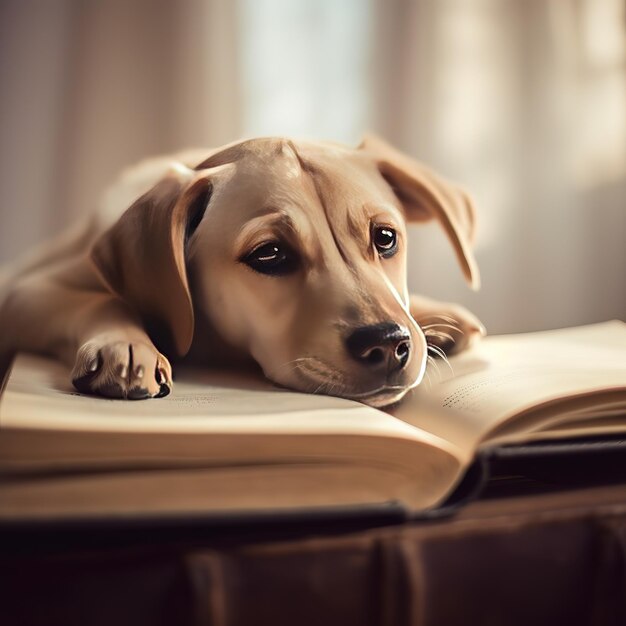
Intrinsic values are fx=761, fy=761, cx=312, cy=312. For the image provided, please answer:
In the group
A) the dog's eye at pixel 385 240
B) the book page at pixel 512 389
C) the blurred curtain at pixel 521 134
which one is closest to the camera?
the book page at pixel 512 389

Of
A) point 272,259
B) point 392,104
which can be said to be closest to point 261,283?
point 272,259

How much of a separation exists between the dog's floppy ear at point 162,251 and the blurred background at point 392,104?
40cm

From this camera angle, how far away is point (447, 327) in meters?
1.13

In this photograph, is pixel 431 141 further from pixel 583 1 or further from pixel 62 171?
pixel 62 171

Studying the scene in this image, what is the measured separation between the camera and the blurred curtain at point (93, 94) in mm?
1339

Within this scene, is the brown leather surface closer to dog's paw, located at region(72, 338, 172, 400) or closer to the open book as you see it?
the open book

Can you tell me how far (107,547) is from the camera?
2.11ft

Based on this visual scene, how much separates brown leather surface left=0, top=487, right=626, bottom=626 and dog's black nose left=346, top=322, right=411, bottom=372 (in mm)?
220

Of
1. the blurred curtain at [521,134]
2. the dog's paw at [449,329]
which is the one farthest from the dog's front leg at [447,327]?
the blurred curtain at [521,134]

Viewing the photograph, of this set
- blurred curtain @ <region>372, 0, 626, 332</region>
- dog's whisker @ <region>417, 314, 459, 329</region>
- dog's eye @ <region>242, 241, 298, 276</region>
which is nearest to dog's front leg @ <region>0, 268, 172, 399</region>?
dog's eye @ <region>242, 241, 298, 276</region>

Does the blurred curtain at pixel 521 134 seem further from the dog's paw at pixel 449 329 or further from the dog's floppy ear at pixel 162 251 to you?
the dog's floppy ear at pixel 162 251

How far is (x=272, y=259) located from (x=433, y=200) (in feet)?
0.96

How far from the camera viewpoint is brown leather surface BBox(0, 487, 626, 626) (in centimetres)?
63

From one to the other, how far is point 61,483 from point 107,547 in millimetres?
67
